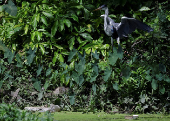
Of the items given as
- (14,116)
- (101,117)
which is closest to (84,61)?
(101,117)

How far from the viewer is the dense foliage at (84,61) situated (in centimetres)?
356

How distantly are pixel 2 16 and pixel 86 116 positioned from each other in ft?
8.73

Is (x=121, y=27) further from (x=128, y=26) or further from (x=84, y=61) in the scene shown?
(x=84, y=61)

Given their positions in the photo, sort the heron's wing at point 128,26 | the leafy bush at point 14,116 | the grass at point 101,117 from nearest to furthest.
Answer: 1. the leafy bush at point 14,116
2. the grass at point 101,117
3. the heron's wing at point 128,26

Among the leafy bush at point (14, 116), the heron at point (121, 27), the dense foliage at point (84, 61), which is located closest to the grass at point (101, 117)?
the dense foliage at point (84, 61)

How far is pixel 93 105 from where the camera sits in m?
3.65

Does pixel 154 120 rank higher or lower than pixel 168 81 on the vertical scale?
lower

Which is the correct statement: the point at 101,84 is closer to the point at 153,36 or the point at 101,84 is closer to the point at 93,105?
the point at 93,105

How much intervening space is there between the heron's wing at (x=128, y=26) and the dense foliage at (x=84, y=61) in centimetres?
32

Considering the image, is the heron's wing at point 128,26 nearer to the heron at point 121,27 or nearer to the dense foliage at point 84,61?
the heron at point 121,27

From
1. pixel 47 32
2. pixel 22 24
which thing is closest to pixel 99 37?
pixel 47 32

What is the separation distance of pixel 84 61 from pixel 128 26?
2.47 ft

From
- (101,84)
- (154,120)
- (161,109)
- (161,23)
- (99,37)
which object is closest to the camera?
(154,120)

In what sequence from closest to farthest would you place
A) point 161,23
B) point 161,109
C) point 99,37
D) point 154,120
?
1. point 154,120
2. point 161,109
3. point 161,23
4. point 99,37
